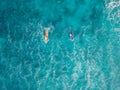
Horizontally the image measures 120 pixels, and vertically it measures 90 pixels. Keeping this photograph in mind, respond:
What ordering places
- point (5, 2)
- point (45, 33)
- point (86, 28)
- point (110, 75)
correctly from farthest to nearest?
point (110, 75), point (86, 28), point (45, 33), point (5, 2)

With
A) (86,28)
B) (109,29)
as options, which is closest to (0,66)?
(86,28)

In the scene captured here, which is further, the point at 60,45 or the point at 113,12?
the point at 113,12

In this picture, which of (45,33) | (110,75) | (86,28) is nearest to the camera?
(45,33)

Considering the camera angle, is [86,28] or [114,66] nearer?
[86,28]

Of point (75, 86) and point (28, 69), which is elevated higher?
point (28, 69)

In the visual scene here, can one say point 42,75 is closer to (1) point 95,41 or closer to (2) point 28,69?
(2) point 28,69

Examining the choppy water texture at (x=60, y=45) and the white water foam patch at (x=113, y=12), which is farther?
the white water foam patch at (x=113, y=12)

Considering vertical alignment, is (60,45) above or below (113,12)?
below

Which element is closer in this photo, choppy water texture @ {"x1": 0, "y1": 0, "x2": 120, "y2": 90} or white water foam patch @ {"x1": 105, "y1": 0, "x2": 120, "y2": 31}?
choppy water texture @ {"x1": 0, "y1": 0, "x2": 120, "y2": 90}
